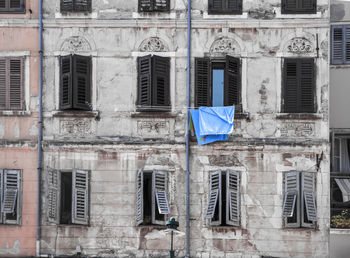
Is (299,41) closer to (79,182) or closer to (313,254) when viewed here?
(313,254)

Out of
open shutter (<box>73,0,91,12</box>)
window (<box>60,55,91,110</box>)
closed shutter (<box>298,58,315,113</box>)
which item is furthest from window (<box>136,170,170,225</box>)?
open shutter (<box>73,0,91,12</box>)

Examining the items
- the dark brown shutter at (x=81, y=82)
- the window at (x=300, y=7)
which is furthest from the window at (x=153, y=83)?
the window at (x=300, y=7)

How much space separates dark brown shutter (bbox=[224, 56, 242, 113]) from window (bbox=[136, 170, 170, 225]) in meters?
2.86

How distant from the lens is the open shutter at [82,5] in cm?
2117

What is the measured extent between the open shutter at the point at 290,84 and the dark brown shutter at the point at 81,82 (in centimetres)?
575

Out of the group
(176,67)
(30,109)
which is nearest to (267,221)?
(176,67)

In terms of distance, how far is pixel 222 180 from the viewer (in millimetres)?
20516

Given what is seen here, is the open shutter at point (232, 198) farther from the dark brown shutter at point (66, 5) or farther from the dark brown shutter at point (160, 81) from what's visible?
the dark brown shutter at point (66, 5)

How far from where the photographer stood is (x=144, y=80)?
20844 millimetres

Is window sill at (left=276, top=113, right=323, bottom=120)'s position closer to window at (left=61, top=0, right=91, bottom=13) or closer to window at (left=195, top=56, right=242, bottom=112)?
window at (left=195, top=56, right=242, bottom=112)

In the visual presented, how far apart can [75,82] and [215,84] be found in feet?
13.4

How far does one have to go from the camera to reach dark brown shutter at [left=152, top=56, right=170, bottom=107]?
2069 cm

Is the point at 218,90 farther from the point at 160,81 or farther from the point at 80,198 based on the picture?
the point at 80,198

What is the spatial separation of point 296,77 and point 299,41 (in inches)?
42.2
